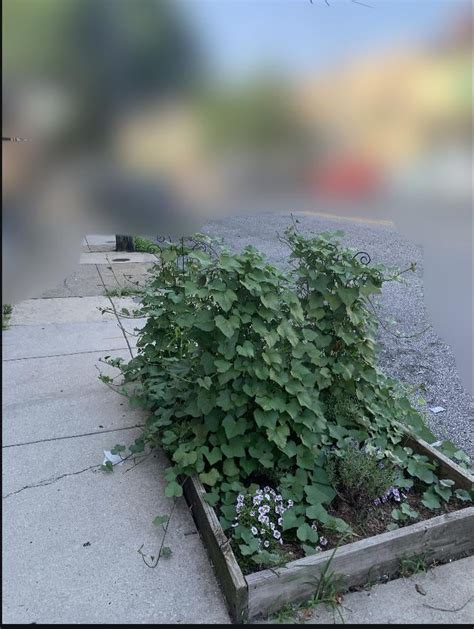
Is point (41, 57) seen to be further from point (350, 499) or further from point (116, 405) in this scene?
point (116, 405)

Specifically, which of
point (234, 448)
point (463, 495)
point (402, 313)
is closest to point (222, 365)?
point (234, 448)

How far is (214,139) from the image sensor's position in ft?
4.52

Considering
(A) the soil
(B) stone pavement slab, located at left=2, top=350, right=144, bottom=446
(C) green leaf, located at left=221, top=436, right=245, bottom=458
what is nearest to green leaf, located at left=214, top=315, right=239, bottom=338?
(C) green leaf, located at left=221, top=436, right=245, bottom=458

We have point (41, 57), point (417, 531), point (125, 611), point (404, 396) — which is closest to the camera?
point (41, 57)

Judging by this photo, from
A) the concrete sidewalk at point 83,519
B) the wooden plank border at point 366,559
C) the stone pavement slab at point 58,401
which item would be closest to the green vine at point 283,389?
the wooden plank border at point 366,559

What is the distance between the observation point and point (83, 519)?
232 centimetres

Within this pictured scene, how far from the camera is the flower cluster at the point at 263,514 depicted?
212 centimetres

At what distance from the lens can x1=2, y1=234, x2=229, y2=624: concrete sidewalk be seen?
6.27 ft

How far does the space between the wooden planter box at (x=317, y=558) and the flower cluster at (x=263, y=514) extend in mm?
121

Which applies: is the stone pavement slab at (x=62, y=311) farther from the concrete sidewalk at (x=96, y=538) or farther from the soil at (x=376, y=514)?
the soil at (x=376, y=514)

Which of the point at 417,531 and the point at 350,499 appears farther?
the point at 350,499

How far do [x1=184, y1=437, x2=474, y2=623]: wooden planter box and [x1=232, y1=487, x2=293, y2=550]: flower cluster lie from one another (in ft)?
0.40

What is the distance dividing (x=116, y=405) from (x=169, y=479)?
3.64 feet

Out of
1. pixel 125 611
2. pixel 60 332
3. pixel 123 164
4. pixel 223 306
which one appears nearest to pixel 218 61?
pixel 123 164
